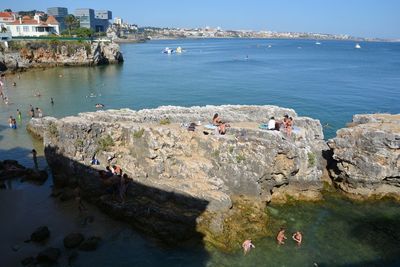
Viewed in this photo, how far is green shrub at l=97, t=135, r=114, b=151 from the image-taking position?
23145 millimetres

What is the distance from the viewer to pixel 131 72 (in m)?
82.0

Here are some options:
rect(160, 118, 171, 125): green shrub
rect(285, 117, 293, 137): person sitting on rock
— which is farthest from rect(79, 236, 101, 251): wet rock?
rect(285, 117, 293, 137): person sitting on rock

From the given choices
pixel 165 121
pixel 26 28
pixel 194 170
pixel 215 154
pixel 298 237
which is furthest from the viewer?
pixel 26 28

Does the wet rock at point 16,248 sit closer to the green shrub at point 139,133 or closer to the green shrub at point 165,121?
the green shrub at point 139,133

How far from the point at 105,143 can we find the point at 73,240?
293 inches

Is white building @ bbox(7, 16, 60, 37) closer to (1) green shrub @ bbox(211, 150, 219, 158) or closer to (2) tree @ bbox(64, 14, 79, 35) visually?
(2) tree @ bbox(64, 14, 79, 35)

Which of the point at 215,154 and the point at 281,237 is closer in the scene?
the point at 281,237

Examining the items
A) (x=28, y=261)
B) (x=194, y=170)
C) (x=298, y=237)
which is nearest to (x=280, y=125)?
(x=194, y=170)

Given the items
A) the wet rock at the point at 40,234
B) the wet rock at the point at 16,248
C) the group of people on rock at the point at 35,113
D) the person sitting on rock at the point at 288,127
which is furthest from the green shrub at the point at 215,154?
the group of people on rock at the point at 35,113

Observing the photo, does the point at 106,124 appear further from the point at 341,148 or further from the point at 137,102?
the point at 137,102

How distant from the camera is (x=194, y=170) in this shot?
21719mm

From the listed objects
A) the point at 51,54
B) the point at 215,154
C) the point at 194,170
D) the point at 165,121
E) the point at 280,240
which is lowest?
the point at 280,240

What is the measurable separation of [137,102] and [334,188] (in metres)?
33.0

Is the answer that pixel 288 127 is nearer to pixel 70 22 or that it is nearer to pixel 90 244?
pixel 90 244
